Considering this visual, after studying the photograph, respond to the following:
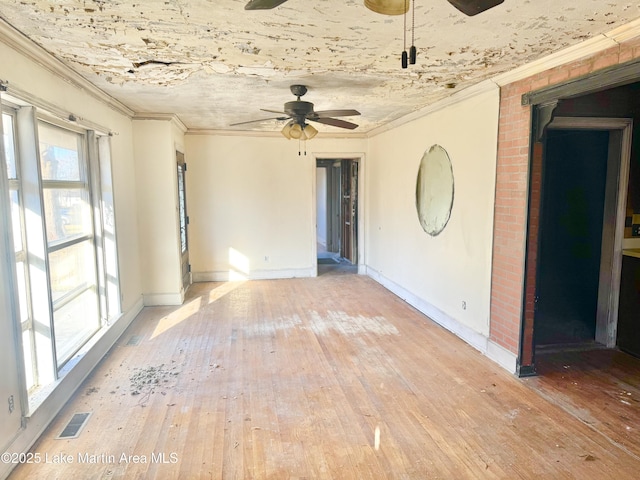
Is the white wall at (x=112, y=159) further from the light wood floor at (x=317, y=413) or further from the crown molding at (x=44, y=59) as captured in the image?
the light wood floor at (x=317, y=413)

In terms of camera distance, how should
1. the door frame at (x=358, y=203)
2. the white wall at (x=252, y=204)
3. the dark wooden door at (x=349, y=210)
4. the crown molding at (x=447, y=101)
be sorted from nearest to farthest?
the crown molding at (x=447, y=101), the white wall at (x=252, y=204), the door frame at (x=358, y=203), the dark wooden door at (x=349, y=210)

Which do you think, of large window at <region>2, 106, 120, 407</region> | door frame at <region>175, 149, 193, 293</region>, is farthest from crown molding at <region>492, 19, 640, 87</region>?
door frame at <region>175, 149, 193, 293</region>

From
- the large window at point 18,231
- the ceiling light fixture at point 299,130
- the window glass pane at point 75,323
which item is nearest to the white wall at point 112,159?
the window glass pane at point 75,323

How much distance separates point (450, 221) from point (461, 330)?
1.16m

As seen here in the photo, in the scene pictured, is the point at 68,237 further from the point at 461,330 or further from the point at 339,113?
the point at 461,330

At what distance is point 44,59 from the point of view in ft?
Answer: 9.14

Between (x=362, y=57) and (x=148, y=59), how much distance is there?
1.58 m

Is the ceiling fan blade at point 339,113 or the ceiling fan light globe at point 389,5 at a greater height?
the ceiling fan blade at point 339,113

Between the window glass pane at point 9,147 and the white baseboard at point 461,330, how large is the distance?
389cm

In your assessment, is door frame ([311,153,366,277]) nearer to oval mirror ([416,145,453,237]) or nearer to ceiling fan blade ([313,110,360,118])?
oval mirror ([416,145,453,237])

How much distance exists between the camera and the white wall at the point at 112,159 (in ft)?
7.90

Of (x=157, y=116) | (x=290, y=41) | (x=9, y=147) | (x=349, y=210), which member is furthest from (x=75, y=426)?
(x=349, y=210)

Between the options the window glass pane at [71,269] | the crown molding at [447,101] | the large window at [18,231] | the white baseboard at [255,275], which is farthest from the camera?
the white baseboard at [255,275]

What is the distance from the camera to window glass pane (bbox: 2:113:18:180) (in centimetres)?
249
